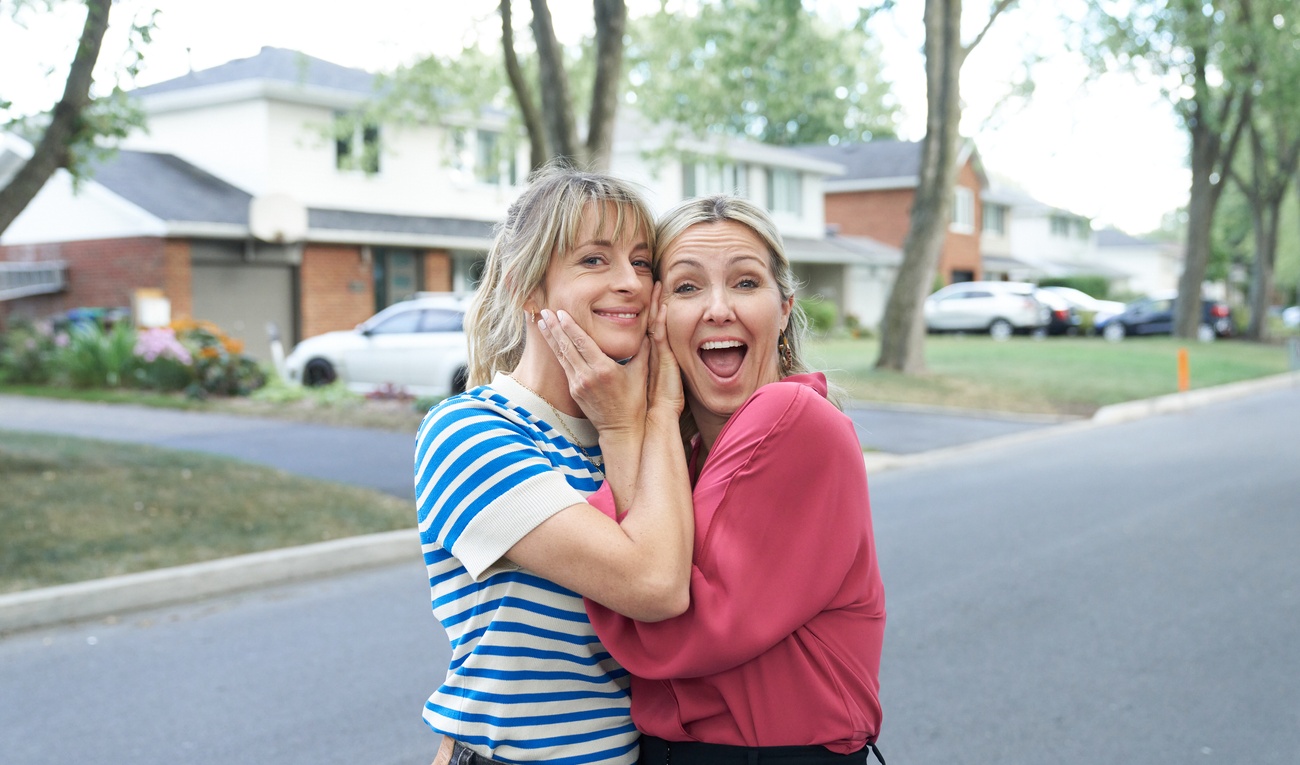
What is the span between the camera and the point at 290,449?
43.2ft

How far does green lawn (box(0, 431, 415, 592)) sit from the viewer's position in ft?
25.9

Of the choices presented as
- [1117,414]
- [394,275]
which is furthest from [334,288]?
[1117,414]

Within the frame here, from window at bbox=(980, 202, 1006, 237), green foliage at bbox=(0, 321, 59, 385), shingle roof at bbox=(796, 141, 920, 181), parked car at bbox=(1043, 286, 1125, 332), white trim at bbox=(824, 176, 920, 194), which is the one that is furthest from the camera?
window at bbox=(980, 202, 1006, 237)

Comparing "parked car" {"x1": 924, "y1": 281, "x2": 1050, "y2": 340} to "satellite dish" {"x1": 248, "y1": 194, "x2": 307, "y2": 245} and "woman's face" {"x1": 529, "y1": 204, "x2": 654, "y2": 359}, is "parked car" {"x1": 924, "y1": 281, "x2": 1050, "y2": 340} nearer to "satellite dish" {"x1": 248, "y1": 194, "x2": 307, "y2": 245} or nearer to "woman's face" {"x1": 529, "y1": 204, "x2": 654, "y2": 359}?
"satellite dish" {"x1": 248, "y1": 194, "x2": 307, "y2": 245}

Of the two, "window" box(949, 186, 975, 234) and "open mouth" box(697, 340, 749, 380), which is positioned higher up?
"window" box(949, 186, 975, 234)

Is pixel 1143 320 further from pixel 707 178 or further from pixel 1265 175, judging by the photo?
pixel 707 178

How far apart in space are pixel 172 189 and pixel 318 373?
8266mm

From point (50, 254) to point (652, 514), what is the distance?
27.2 metres

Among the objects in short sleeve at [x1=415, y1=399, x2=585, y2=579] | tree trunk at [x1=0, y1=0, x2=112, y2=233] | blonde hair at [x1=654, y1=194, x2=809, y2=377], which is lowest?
short sleeve at [x1=415, y1=399, x2=585, y2=579]

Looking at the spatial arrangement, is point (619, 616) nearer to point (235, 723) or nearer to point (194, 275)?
point (235, 723)

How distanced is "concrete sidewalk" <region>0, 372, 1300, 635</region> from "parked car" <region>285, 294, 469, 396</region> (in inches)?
123

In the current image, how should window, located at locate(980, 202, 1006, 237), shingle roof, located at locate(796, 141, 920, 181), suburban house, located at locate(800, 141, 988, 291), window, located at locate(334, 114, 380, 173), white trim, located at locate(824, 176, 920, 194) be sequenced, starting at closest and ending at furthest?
window, located at locate(334, 114, 380, 173) → white trim, located at locate(824, 176, 920, 194) → shingle roof, located at locate(796, 141, 920, 181) → suburban house, located at locate(800, 141, 988, 291) → window, located at locate(980, 202, 1006, 237)

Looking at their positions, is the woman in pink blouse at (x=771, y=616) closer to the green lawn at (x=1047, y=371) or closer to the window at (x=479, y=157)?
the green lawn at (x=1047, y=371)

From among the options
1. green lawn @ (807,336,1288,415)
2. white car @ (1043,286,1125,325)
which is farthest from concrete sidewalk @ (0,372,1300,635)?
white car @ (1043,286,1125,325)
